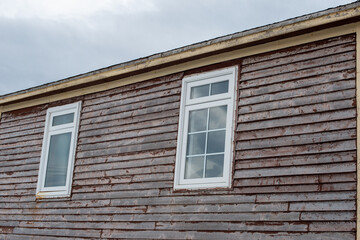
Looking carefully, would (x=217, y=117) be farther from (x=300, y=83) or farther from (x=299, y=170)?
(x=299, y=170)

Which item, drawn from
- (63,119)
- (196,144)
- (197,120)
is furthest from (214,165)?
(63,119)

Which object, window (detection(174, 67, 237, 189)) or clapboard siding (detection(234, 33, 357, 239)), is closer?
clapboard siding (detection(234, 33, 357, 239))

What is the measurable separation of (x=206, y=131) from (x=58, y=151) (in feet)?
11.8

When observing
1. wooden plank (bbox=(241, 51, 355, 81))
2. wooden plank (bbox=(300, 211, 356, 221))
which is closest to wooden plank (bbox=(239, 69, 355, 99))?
wooden plank (bbox=(241, 51, 355, 81))

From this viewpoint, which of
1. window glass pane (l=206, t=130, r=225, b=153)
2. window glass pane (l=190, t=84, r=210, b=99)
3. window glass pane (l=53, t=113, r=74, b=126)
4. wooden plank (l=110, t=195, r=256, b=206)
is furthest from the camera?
window glass pane (l=53, t=113, r=74, b=126)

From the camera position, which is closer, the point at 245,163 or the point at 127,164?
the point at 245,163

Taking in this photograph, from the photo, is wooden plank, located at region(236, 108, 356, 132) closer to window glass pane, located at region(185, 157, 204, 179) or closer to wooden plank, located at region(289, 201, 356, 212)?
window glass pane, located at region(185, 157, 204, 179)

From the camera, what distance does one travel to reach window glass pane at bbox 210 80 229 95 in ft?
25.2

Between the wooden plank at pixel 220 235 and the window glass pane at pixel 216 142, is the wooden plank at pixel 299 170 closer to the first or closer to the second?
the window glass pane at pixel 216 142

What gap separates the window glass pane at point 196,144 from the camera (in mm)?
7641

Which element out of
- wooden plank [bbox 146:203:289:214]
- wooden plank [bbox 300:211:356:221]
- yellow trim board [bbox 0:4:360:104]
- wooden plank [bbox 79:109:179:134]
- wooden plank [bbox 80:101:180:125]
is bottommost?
wooden plank [bbox 300:211:356:221]

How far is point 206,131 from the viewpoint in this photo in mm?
7668

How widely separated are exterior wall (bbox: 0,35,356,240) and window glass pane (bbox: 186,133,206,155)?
1.00 feet

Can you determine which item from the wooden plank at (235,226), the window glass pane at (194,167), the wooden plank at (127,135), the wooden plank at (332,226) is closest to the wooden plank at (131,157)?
the wooden plank at (127,135)
